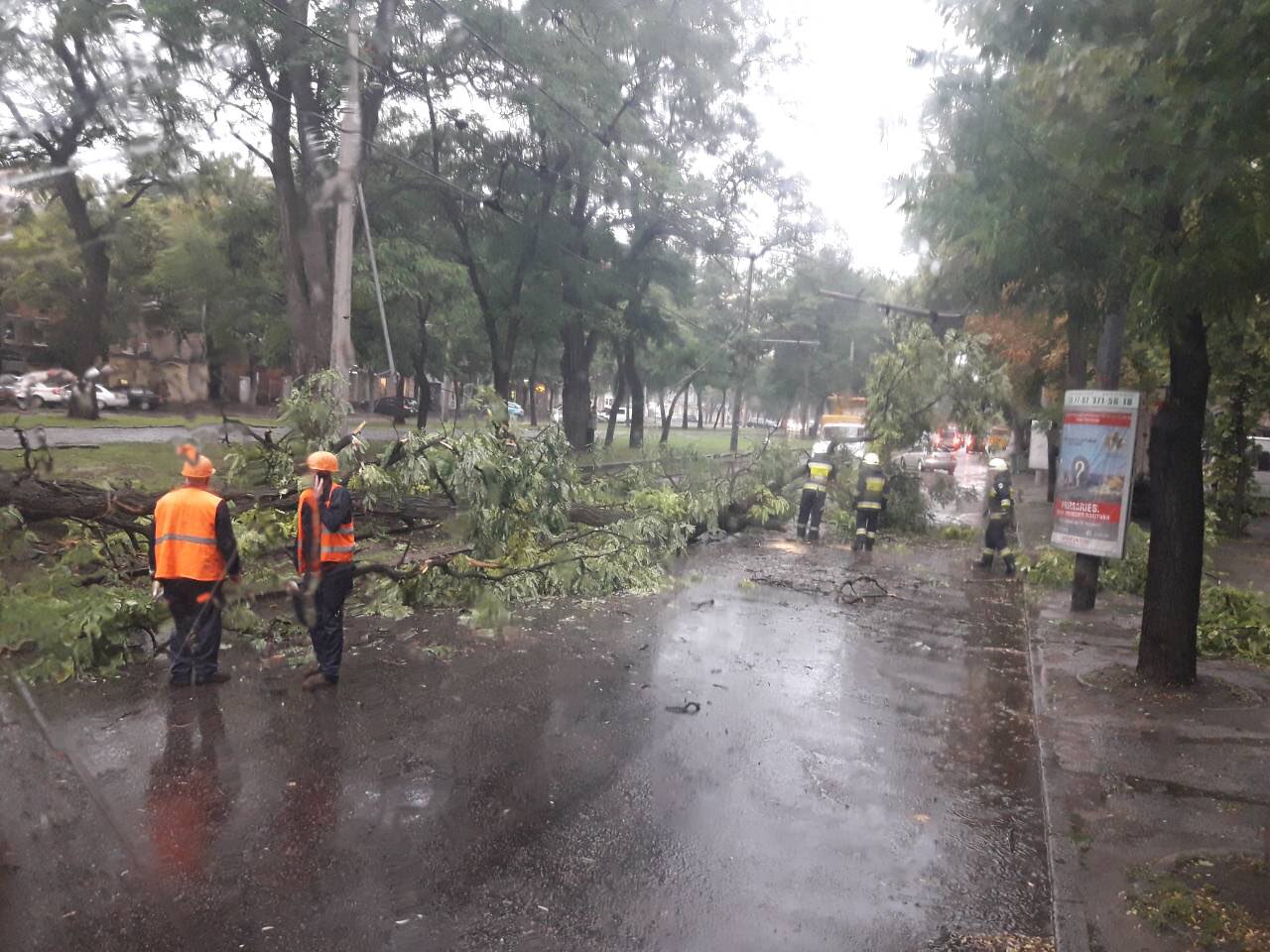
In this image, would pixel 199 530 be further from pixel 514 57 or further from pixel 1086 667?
pixel 514 57

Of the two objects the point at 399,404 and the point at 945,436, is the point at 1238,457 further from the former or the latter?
the point at 399,404

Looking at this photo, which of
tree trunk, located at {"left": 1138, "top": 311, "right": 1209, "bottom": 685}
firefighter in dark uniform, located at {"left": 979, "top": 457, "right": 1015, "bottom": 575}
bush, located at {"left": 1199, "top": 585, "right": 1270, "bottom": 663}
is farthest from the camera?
firefighter in dark uniform, located at {"left": 979, "top": 457, "right": 1015, "bottom": 575}

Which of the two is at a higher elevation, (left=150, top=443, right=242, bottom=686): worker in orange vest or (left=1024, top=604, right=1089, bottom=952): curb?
(left=150, top=443, right=242, bottom=686): worker in orange vest

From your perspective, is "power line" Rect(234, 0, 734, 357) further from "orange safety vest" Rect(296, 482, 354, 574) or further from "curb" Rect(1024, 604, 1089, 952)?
"curb" Rect(1024, 604, 1089, 952)

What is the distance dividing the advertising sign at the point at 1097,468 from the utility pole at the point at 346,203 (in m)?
7.80

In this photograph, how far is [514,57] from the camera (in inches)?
669

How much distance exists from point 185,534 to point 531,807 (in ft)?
9.47

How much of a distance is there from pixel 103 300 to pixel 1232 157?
5665 mm

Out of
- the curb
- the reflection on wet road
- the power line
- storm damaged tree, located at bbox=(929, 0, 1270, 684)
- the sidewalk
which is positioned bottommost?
the reflection on wet road

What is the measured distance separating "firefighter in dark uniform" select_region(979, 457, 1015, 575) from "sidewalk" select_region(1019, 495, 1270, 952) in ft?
13.8

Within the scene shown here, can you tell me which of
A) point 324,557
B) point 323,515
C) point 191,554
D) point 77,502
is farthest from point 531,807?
point 77,502

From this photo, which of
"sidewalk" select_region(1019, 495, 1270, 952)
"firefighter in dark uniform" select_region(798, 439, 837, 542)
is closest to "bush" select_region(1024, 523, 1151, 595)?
"sidewalk" select_region(1019, 495, 1270, 952)

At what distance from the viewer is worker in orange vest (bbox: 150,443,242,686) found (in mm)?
5820

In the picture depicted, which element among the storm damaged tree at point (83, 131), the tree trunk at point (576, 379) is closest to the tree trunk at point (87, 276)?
the storm damaged tree at point (83, 131)
